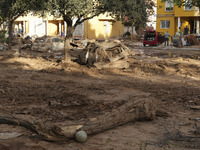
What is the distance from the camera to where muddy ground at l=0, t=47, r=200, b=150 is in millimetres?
5371

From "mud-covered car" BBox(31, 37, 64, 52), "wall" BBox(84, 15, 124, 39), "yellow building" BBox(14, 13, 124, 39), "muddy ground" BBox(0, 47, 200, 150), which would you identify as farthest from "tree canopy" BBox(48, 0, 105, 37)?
"wall" BBox(84, 15, 124, 39)

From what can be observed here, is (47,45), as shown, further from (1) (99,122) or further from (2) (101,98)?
(1) (99,122)

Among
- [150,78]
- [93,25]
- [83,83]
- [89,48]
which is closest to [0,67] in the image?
[89,48]

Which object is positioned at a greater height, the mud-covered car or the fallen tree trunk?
the mud-covered car

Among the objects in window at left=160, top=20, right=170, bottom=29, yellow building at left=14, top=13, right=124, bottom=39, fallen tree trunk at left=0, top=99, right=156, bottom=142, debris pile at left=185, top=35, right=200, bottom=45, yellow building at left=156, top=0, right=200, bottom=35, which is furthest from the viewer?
yellow building at left=14, top=13, right=124, bottom=39

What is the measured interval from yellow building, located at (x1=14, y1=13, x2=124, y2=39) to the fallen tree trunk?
37.4m

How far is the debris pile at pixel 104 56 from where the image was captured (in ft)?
47.8

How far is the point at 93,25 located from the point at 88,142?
4070 cm

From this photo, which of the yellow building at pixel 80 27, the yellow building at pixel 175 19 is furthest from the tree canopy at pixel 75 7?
the yellow building at pixel 80 27

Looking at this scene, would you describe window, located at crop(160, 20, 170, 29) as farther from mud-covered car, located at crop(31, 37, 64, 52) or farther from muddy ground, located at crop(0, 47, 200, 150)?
muddy ground, located at crop(0, 47, 200, 150)

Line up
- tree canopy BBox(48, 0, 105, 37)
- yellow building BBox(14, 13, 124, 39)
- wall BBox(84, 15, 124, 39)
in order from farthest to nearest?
yellow building BBox(14, 13, 124, 39)
wall BBox(84, 15, 124, 39)
tree canopy BBox(48, 0, 105, 37)

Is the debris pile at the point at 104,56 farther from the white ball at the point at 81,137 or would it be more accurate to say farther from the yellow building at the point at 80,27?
the yellow building at the point at 80,27

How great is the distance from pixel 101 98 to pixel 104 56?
5.81 metres

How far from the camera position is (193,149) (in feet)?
16.7
